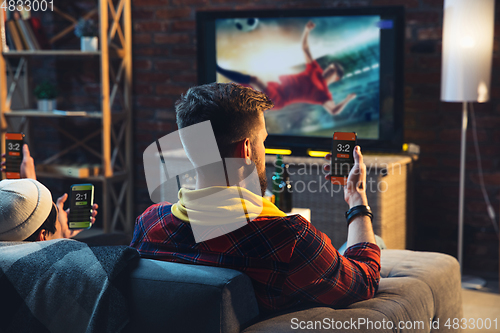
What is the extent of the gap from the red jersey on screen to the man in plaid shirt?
1789 mm

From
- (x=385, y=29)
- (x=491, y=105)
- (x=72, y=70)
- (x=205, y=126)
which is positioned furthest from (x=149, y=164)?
(x=205, y=126)

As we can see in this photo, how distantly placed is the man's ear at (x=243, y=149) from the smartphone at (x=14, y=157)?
99 centimetres

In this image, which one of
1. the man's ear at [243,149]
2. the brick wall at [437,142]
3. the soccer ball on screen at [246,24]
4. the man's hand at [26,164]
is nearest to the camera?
the man's ear at [243,149]

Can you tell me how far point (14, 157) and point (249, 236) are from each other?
110cm

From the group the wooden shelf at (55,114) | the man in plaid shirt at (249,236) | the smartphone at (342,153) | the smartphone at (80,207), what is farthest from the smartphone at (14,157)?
the wooden shelf at (55,114)

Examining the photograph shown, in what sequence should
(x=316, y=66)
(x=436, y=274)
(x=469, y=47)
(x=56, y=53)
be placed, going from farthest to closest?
1. (x=56, y=53)
2. (x=316, y=66)
3. (x=469, y=47)
4. (x=436, y=274)

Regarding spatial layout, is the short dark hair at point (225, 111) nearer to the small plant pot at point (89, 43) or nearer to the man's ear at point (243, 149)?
the man's ear at point (243, 149)

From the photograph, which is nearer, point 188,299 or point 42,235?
point 188,299

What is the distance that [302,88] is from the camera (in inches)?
→ 117

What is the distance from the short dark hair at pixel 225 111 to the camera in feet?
3.68

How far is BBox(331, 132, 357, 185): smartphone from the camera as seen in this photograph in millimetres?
1494

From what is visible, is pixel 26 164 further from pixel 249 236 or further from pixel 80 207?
pixel 249 236

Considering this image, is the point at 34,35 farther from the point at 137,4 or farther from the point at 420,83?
the point at 420,83

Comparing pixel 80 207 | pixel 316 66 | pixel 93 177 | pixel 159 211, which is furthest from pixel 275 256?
pixel 93 177
